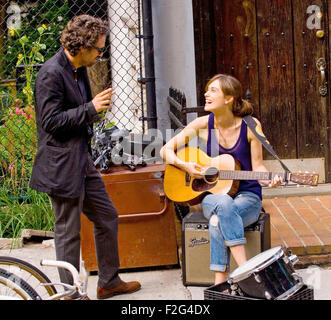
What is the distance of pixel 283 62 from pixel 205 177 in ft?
6.73

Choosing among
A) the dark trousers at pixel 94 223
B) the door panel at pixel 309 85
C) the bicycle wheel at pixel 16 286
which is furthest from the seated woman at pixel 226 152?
the door panel at pixel 309 85

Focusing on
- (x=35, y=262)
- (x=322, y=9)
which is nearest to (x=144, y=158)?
(x=35, y=262)

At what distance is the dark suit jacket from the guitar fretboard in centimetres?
90

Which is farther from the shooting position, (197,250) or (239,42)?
(239,42)

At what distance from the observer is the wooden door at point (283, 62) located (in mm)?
5520

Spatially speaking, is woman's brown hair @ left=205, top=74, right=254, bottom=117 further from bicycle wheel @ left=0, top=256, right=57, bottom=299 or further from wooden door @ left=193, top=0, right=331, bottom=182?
bicycle wheel @ left=0, top=256, right=57, bottom=299

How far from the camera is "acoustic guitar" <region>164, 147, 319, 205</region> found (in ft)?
12.7

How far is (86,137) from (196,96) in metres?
1.80

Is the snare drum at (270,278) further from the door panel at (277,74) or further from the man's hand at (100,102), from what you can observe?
the door panel at (277,74)

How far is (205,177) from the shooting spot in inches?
158

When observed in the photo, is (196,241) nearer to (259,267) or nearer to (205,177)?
(205,177)

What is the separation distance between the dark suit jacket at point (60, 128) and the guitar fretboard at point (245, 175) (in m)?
0.90

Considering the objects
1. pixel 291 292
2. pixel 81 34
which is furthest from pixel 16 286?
pixel 81 34
